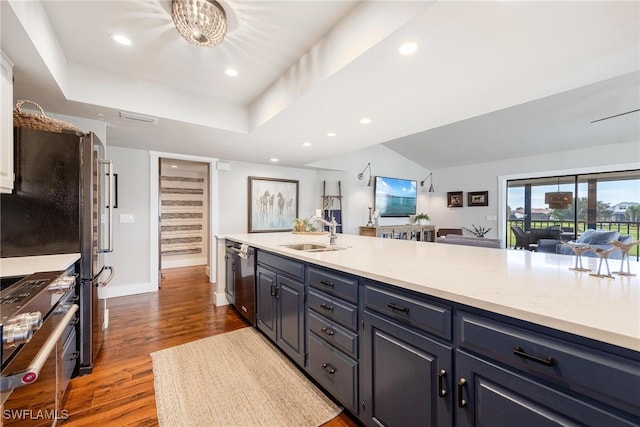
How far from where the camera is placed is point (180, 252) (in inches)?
229

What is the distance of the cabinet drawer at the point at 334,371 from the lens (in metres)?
1.50

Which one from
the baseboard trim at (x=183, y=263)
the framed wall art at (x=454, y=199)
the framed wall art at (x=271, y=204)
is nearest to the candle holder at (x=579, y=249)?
the framed wall art at (x=271, y=204)

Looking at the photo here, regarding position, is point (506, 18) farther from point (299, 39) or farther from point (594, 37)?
point (299, 39)

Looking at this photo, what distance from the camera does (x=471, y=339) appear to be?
0.98 meters

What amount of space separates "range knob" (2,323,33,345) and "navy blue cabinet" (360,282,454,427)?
1.33 m

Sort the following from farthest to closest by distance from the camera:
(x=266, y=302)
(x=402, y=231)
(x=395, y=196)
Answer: (x=395, y=196) < (x=402, y=231) < (x=266, y=302)

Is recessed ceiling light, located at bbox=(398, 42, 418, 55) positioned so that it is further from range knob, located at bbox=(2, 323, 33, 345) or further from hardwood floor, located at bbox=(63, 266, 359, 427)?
hardwood floor, located at bbox=(63, 266, 359, 427)

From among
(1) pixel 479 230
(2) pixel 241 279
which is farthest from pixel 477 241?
(1) pixel 479 230

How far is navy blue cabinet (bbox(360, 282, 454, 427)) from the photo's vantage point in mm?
1065

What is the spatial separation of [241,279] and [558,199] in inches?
256

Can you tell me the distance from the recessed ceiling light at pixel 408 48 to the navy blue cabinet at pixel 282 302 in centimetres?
148

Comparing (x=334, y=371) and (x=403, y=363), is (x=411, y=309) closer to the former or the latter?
(x=403, y=363)

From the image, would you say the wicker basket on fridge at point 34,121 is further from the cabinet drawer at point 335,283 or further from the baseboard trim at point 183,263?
the baseboard trim at point 183,263

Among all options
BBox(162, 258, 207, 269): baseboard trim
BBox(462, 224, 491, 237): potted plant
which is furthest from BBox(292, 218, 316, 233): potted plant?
BBox(462, 224, 491, 237): potted plant
